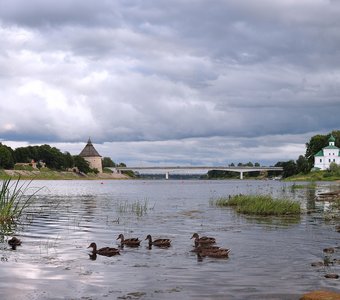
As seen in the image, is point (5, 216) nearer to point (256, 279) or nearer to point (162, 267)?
point (162, 267)

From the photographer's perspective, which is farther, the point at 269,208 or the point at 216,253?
the point at 269,208

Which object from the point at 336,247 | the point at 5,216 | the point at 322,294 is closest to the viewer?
the point at 322,294

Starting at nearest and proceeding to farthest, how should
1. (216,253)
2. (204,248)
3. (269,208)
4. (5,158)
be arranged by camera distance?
(216,253)
(204,248)
(269,208)
(5,158)

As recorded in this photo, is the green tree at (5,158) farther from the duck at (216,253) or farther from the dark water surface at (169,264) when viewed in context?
the duck at (216,253)

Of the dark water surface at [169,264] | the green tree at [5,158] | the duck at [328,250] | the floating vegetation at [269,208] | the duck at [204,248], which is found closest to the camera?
the dark water surface at [169,264]

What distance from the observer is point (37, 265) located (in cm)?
1958

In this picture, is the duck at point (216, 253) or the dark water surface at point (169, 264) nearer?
the dark water surface at point (169, 264)

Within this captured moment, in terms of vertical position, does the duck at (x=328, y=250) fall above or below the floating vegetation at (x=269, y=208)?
below

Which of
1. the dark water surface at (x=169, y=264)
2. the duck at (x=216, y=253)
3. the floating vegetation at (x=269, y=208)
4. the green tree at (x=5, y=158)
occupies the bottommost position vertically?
the dark water surface at (x=169, y=264)

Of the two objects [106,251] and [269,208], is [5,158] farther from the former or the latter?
[106,251]

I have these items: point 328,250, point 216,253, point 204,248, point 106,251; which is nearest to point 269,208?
point 328,250

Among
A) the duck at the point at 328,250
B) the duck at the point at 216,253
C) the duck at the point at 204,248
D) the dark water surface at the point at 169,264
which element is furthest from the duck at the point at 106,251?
the duck at the point at 328,250

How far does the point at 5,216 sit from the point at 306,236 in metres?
17.2

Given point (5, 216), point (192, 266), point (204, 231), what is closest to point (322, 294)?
point (192, 266)
